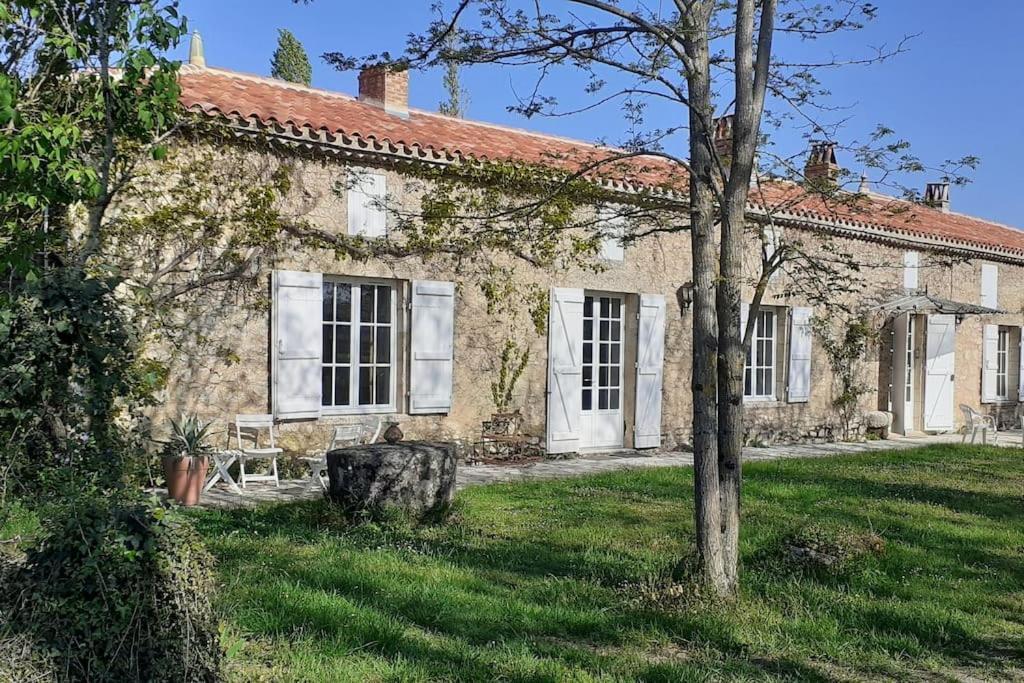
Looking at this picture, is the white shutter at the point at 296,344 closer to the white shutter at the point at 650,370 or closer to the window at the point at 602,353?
the window at the point at 602,353

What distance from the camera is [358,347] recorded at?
9.38 m

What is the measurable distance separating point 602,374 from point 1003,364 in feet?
32.9

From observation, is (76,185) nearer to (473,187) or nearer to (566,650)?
(566,650)

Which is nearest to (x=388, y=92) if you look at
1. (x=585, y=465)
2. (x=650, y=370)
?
(x=650, y=370)

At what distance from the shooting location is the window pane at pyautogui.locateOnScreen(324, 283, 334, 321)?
9.20m

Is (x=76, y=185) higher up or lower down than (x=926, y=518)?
higher up

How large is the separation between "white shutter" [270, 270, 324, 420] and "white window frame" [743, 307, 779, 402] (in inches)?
264

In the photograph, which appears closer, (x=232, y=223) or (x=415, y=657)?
(x=415, y=657)

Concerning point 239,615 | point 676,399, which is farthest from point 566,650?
point 676,399

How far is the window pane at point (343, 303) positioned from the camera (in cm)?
927

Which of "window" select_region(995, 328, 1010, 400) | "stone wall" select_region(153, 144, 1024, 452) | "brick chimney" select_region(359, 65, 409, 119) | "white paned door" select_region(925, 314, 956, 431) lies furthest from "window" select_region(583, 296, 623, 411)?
"window" select_region(995, 328, 1010, 400)

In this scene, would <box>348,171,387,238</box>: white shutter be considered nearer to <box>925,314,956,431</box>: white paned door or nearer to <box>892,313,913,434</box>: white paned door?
<box>892,313,913,434</box>: white paned door

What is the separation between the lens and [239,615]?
13.6 ft

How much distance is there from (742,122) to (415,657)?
2977mm
